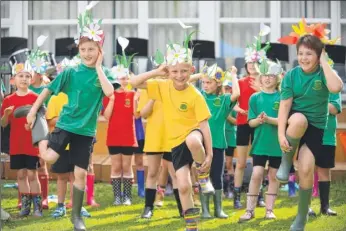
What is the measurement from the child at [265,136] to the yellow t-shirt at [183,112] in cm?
127

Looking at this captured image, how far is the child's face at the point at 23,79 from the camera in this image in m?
8.77

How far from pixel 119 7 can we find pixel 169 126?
10.2 meters

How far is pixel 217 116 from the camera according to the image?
878 centimetres

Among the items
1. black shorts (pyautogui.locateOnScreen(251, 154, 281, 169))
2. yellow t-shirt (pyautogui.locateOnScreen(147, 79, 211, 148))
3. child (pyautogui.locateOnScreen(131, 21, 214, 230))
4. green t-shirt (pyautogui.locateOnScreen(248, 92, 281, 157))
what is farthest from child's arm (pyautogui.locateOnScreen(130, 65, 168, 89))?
black shorts (pyautogui.locateOnScreen(251, 154, 281, 169))

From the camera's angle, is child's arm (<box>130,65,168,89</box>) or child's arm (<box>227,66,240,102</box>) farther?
child's arm (<box>227,66,240,102</box>)

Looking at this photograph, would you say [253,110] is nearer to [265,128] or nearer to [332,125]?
[265,128]

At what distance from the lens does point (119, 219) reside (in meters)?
8.59

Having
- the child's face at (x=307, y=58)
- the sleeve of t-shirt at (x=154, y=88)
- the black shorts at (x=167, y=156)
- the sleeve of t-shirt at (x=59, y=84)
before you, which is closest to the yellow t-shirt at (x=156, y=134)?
the black shorts at (x=167, y=156)

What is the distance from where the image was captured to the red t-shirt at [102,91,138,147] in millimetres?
9656

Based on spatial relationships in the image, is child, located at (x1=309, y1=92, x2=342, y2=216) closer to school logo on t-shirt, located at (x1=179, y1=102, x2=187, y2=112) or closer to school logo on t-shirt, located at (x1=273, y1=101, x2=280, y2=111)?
school logo on t-shirt, located at (x1=273, y1=101, x2=280, y2=111)

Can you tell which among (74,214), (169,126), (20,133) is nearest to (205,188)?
(169,126)

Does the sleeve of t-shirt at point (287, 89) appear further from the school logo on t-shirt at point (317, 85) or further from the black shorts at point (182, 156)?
the black shorts at point (182, 156)

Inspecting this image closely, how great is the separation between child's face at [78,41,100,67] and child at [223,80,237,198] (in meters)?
2.07

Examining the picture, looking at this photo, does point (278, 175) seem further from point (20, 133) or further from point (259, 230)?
point (20, 133)
